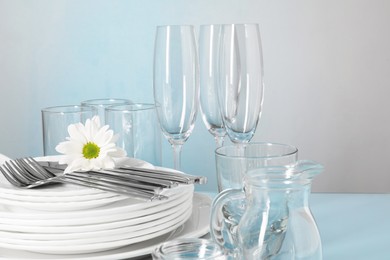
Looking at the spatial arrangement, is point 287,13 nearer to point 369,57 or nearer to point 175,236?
point 369,57

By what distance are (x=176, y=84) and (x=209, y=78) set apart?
67mm

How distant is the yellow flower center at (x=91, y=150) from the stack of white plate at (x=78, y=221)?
3.2 inches

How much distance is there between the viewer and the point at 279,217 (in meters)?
0.65

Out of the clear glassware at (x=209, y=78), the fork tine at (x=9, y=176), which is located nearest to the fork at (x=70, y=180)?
the fork tine at (x=9, y=176)

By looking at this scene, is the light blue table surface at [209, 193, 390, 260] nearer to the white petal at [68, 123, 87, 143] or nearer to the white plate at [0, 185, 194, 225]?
the white plate at [0, 185, 194, 225]

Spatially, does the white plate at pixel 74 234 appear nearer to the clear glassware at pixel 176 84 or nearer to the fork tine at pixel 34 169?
the fork tine at pixel 34 169

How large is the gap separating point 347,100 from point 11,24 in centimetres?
98

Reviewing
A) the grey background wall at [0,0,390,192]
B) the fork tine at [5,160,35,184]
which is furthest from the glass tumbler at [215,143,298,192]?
the grey background wall at [0,0,390,192]

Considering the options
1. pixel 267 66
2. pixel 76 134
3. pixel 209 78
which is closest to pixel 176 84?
pixel 209 78

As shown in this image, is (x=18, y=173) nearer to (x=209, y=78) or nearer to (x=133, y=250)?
(x=133, y=250)

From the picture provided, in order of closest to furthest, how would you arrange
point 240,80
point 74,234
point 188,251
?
1. point 188,251
2. point 74,234
3. point 240,80

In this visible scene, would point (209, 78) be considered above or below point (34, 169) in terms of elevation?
above

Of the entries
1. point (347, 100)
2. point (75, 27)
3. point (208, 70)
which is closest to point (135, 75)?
point (75, 27)

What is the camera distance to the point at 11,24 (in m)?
2.00
